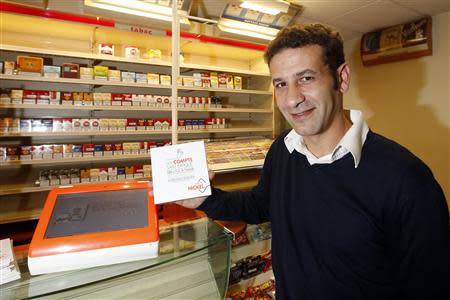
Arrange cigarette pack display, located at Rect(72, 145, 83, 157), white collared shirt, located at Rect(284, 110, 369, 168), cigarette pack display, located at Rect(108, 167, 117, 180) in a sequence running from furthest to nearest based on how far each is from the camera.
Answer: cigarette pack display, located at Rect(108, 167, 117, 180)
cigarette pack display, located at Rect(72, 145, 83, 157)
white collared shirt, located at Rect(284, 110, 369, 168)

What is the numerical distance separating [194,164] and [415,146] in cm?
429

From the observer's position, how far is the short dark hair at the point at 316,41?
3.58 ft

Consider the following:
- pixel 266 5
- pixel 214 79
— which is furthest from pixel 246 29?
pixel 214 79

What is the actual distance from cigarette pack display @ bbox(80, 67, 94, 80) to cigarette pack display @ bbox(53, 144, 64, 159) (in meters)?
0.80

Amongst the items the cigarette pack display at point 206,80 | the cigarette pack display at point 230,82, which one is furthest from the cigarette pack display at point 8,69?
the cigarette pack display at point 230,82

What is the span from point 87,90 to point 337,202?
A: 3616mm

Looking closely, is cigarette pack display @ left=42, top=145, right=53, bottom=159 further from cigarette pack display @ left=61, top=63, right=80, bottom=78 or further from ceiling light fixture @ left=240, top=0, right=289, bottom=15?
ceiling light fixture @ left=240, top=0, right=289, bottom=15

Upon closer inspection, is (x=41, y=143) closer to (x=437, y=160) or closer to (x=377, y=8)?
(x=377, y=8)

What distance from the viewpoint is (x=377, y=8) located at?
353cm

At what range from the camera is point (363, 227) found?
3.26ft

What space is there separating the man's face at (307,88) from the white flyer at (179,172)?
0.40 meters

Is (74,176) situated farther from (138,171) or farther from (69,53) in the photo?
(69,53)

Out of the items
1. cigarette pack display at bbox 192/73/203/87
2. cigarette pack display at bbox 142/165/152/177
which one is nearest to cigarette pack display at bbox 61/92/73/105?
cigarette pack display at bbox 142/165/152/177

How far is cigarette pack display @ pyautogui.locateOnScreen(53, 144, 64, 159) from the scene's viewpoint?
3211mm
